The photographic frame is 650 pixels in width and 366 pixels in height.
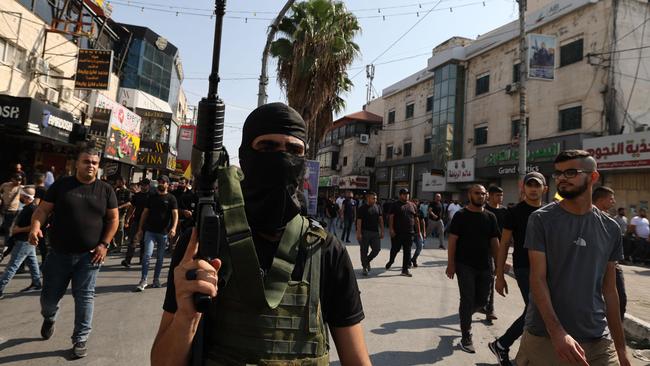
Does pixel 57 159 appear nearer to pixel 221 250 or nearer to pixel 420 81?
pixel 221 250

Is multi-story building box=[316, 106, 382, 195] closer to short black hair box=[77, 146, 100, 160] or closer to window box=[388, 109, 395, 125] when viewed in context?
window box=[388, 109, 395, 125]

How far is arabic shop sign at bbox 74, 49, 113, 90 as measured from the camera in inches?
561

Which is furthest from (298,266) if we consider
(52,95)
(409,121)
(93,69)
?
(409,121)

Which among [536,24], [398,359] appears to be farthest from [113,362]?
[536,24]

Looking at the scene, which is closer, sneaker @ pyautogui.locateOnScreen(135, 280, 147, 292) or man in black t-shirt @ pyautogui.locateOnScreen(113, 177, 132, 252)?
sneaker @ pyautogui.locateOnScreen(135, 280, 147, 292)

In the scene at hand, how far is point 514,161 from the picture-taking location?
20.4 m

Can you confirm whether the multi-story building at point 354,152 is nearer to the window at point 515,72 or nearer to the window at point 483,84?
the window at point 483,84

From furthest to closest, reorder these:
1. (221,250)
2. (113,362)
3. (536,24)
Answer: (536,24)
(113,362)
(221,250)

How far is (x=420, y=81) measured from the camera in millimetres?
30297

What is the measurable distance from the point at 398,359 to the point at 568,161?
2674 millimetres

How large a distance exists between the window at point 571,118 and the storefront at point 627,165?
222 centimetres

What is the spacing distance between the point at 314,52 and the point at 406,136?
20.0m

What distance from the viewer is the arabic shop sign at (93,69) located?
14242 millimetres

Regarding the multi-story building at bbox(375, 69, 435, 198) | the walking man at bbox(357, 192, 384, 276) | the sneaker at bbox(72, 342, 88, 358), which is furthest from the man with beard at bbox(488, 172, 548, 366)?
the multi-story building at bbox(375, 69, 435, 198)
